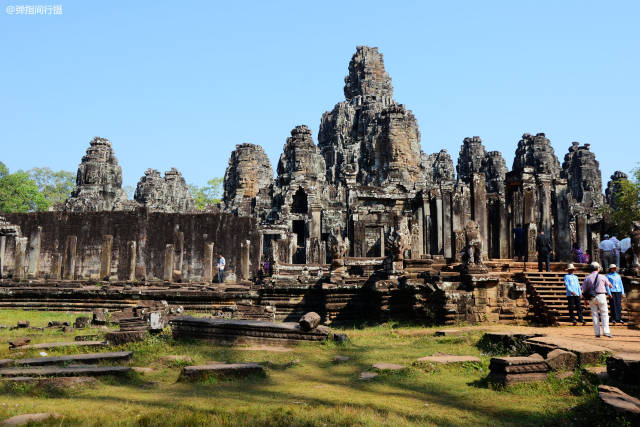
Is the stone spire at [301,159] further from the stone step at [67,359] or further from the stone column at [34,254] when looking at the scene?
the stone step at [67,359]

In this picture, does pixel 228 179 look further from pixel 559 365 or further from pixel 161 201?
pixel 559 365

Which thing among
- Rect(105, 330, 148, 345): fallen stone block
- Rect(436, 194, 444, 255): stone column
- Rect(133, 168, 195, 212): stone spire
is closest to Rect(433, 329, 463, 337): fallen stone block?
Rect(105, 330, 148, 345): fallen stone block

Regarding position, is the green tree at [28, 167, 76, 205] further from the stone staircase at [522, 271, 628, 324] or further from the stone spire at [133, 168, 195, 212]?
the stone staircase at [522, 271, 628, 324]

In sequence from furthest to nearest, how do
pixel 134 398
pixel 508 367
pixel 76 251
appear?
pixel 76 251, pixel 508 367, pixel 134 398

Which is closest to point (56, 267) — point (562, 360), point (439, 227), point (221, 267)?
point (221, 267)

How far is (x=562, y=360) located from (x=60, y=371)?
581 centimetres

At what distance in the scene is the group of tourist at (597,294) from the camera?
958 centimetres

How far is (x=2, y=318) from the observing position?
15383 mm

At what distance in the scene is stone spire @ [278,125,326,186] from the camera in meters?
40.3

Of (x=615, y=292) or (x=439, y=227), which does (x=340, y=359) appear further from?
(x=439, y=227)

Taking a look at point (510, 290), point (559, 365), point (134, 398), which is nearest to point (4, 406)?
point (134, 398)

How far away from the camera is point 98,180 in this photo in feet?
115

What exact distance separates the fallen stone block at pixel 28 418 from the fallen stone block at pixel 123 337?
4.41 meters

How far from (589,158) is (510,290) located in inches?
1532
